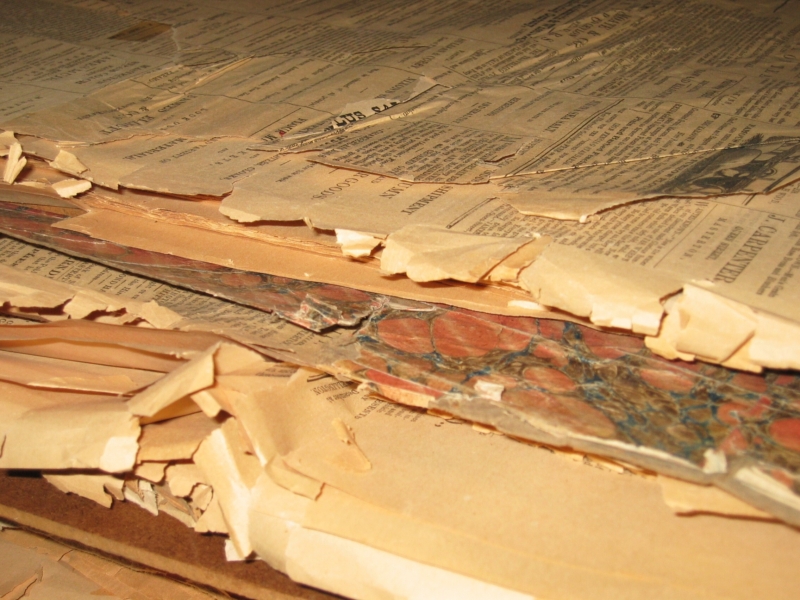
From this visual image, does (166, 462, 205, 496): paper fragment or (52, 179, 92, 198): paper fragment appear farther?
(52, 179, 92, 198): paper fragment

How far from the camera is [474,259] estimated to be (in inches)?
20.0

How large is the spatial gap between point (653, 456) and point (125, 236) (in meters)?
0.47

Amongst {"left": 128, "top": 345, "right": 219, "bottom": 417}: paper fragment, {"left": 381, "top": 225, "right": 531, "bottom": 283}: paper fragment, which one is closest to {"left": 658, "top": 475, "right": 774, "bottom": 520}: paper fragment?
{"left": 381, "top": 225, "right": 531, "bottom": 283}: paper fragment

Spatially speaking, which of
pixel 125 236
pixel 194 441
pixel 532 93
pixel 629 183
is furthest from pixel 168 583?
pixel 532 93

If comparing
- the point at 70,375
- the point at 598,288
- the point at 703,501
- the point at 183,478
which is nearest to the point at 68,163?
the point at 70,375

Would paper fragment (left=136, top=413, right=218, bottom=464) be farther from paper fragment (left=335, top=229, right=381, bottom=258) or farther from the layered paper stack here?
paper fragment (left=335, top=229, right=381, bottom=258)

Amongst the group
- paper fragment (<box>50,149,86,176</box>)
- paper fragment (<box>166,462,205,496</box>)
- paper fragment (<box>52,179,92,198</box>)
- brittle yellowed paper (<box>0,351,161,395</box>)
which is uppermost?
paper fragment (<box>50,149,86,176</box>)

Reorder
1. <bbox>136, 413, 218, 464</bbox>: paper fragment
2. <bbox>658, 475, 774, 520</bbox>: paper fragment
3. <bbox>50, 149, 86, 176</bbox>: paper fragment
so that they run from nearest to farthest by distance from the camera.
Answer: <bbox>658, 475, 774, 520</bbox>: paper fragment
<bbox>136, 413, 218, 464</bbox>: paper fragment
<bbox>50, 149, 86, 176</bbox>: paper fragment

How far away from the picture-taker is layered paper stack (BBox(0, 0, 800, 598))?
0.45 m

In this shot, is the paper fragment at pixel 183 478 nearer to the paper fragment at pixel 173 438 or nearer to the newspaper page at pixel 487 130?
the paper fragment at pixel 173 438

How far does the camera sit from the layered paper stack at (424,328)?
17.6 inches

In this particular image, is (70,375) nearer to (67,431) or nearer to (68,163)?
(67,431)

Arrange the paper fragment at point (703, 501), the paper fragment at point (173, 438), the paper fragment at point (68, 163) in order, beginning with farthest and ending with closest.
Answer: the paper fragment at point (68, 163)
the paper fragment at point (173, 438)
the paper fragment at point (703, 501)

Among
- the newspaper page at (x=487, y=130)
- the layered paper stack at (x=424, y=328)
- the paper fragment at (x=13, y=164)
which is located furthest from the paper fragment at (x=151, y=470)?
the paper fragment at (x=13, y=164)
